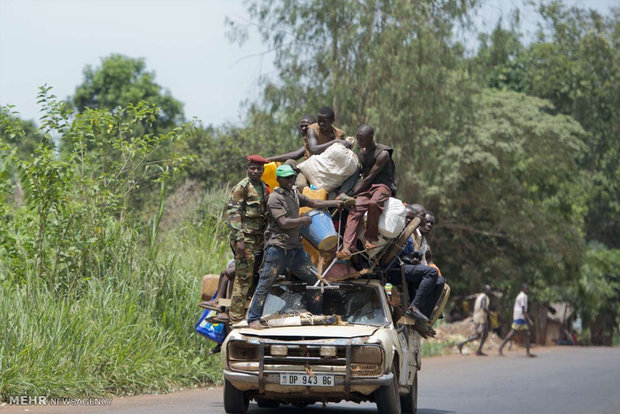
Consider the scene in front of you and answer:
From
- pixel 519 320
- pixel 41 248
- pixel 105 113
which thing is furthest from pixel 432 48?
pixel 41 248

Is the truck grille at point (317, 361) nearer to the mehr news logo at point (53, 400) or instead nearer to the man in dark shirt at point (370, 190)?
the man in dark shirt at point (370, 190)

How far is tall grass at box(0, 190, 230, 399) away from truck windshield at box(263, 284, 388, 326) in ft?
10.5

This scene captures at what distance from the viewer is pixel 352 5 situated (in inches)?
1107

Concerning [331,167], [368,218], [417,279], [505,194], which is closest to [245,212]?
[331,167]

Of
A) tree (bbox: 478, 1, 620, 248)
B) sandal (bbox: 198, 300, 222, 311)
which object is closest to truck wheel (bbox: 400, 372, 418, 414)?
sandal (bbox: 198, 300, 222, 311)

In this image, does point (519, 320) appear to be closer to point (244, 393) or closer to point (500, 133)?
point (500, 133)

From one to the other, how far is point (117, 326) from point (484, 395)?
18.7 ft

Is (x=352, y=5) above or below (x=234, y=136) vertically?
above

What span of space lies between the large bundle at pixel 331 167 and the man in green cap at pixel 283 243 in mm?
700

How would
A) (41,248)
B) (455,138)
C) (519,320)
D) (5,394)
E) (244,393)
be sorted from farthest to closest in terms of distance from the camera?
(455,138) < (519,320) < (41,248) < (5,394) < (244,393)

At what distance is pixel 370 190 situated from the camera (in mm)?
11195

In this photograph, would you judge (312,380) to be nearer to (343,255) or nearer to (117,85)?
(343,255)

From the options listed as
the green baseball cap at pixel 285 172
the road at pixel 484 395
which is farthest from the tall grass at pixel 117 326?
the green baseball cap at pixel 285 172

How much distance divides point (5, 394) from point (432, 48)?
62.8 feet
